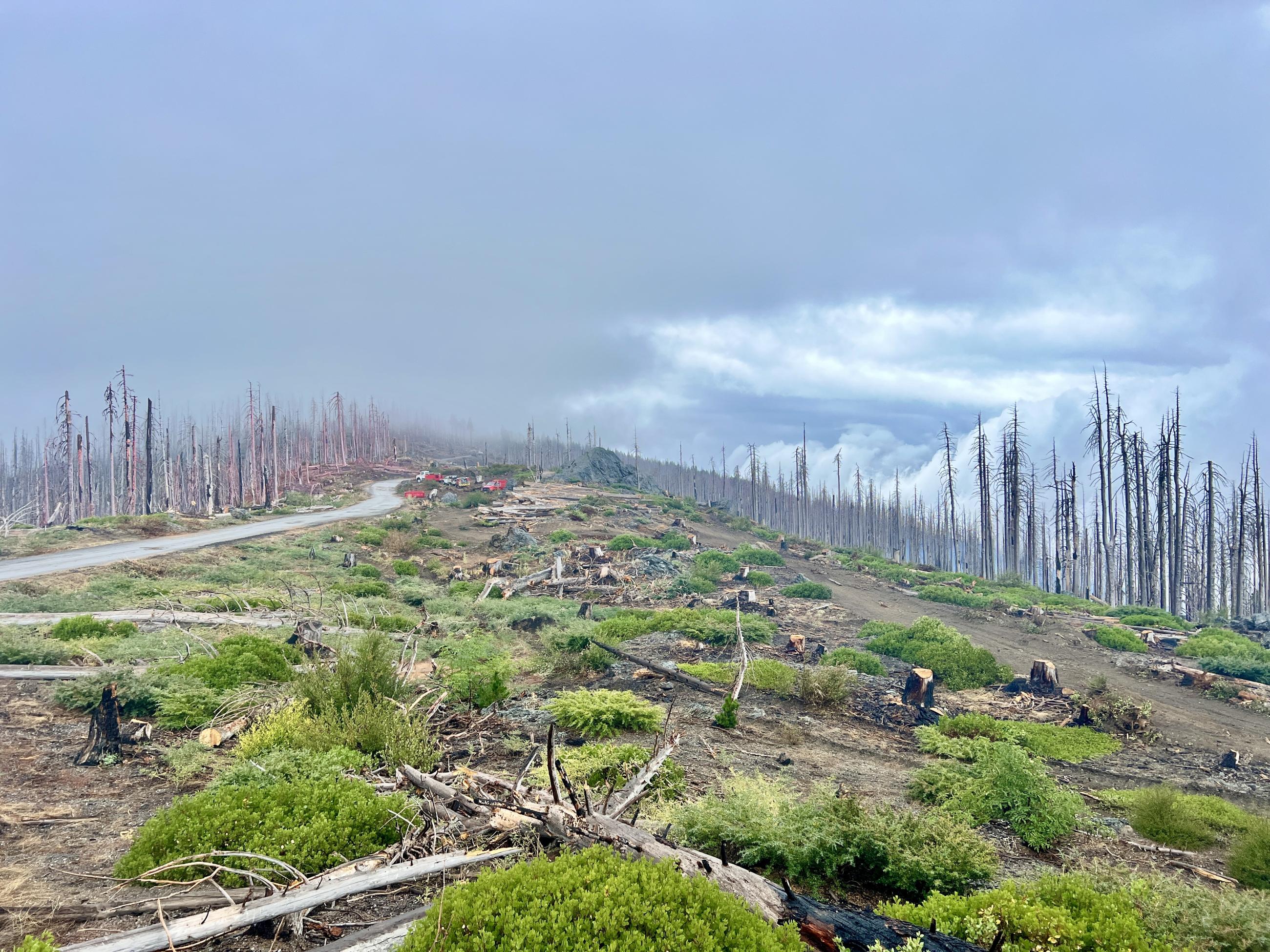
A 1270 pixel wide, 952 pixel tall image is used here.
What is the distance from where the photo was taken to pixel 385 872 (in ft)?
14.1

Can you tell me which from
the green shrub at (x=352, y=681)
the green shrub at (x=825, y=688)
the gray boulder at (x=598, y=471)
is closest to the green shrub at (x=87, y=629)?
the green shrub at (x=352, y=681)

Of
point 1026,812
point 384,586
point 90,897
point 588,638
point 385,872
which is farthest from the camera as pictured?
point 384,586

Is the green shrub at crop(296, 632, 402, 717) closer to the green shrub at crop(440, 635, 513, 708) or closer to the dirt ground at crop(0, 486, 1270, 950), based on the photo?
the green shrub at crop(440, 635, 513, 708)

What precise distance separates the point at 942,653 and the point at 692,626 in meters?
7.21

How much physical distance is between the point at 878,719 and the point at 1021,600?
23.5 m

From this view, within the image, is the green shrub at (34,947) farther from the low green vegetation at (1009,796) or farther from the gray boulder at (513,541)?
the gray boulder at (513,541)

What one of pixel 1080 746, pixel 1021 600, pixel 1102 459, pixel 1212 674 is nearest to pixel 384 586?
pixel 1080 746

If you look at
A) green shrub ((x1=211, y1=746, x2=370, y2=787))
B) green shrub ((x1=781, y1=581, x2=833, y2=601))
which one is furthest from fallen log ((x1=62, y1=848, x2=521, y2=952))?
green shrub ((x1=781, y1=581, x2=833, y2=601))

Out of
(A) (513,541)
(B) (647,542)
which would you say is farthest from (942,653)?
(A) (513,541)

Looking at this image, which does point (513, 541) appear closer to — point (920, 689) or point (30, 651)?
point (30, 651)

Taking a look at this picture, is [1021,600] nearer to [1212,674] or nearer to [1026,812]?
[1212,674]

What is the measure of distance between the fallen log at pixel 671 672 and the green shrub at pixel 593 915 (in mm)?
8906

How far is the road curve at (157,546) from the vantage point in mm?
20516

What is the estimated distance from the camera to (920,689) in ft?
43.9
